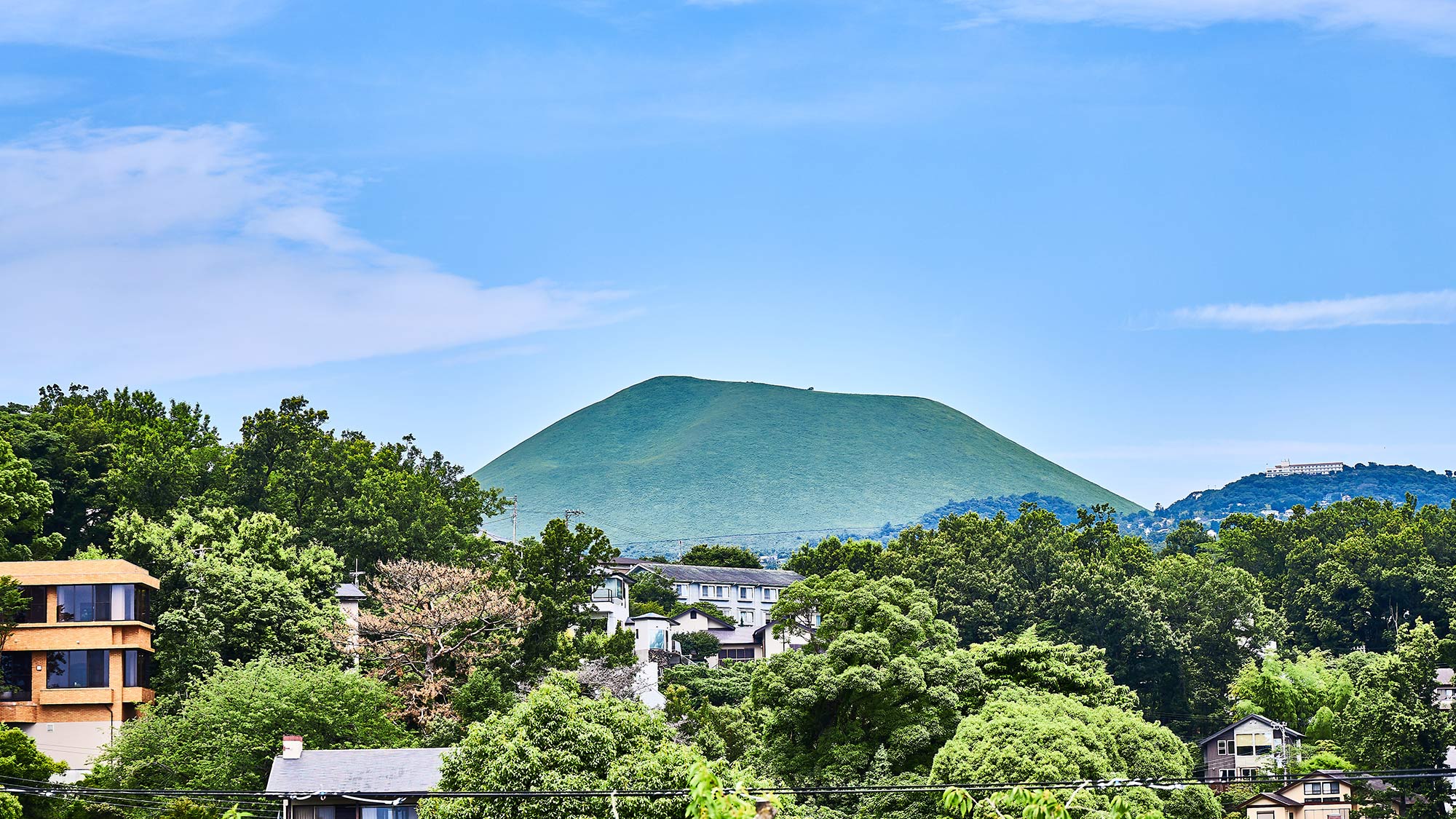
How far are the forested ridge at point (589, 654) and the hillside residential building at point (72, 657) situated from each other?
176 centimetres

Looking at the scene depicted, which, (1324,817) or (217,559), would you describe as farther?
(1324,817)

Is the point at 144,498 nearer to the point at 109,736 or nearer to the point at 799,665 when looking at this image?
the point at 109,736

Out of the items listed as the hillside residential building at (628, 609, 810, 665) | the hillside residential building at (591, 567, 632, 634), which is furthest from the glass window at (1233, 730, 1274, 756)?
the hillside residential building at (591, 567, 632, 634)

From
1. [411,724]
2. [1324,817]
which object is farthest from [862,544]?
[411,724]

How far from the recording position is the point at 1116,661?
8588cm

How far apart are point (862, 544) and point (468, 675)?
60418mm

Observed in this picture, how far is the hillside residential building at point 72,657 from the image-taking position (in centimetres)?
5328

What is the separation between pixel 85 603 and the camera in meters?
54.4

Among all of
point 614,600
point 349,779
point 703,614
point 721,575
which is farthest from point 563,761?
point 721,575

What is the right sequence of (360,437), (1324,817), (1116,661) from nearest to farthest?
(1324,817), (1116,661), (360,437)

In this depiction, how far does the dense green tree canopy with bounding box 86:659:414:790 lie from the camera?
47375 mm

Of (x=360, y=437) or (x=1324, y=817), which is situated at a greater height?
(x=360, y=437)

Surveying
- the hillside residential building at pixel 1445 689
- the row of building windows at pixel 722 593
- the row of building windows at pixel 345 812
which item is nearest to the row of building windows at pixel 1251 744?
the hillside residential building at pixel 1445 689

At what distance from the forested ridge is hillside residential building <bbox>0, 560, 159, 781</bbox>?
176 centimetres
